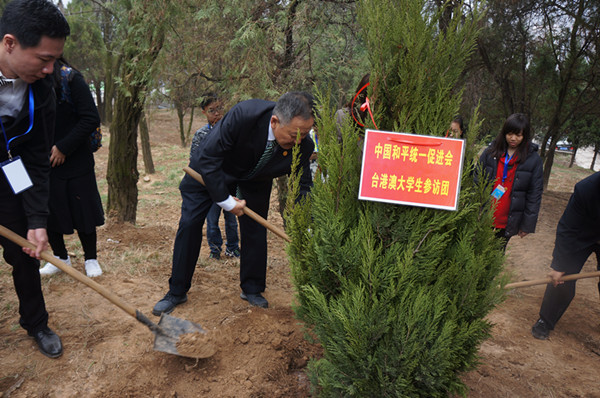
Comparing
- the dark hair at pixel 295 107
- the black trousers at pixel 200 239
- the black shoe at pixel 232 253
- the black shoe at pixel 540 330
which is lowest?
the black shoe at pixel 232 253

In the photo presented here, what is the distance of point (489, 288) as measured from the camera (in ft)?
6.60

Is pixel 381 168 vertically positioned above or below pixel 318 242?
above

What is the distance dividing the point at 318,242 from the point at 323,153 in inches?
17.4

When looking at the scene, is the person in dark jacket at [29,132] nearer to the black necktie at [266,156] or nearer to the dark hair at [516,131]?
the black necktie at [266,156]

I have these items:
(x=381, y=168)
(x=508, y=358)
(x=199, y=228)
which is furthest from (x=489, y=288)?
(x=199, y=228)

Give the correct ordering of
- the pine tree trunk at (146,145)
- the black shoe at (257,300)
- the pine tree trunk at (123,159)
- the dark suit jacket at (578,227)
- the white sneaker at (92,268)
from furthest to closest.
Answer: the pine tree trunk at (146,145)
the pine tree trunk at (123,159)
the white sneaker at (92,268)
the black shoe at (257,300)
the dark suit jacket at (578,227)

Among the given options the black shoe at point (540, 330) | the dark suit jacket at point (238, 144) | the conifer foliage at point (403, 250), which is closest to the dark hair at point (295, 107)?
the dark suit jacket at point (238, 144)

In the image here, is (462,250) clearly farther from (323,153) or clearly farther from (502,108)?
(502,108)

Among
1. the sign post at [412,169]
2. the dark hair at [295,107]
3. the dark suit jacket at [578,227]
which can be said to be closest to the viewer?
the sign post at [412,169]

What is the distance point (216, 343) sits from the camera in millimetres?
2787

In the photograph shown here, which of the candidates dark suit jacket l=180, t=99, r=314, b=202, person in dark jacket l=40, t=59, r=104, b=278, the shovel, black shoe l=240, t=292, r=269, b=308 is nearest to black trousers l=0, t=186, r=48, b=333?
the shovel

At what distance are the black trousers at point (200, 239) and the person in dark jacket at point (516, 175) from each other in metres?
2.16

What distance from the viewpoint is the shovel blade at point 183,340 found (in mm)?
2533

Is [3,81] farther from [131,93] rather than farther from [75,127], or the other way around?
[131,93]
